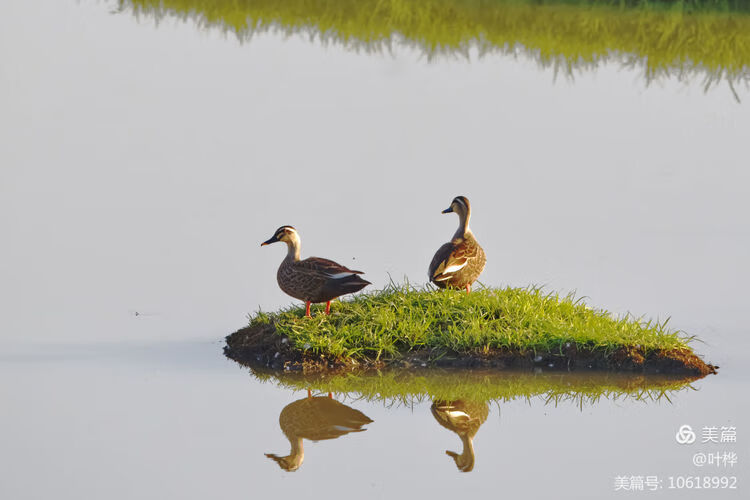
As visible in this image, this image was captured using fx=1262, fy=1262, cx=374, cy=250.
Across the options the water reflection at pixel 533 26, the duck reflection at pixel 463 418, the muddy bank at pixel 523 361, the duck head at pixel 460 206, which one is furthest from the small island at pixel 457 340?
the water reflection at pixel 533 26

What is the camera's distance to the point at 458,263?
49.0 ft

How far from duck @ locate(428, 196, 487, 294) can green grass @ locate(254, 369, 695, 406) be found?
6.29ft

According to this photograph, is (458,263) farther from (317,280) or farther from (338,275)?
(317,280)

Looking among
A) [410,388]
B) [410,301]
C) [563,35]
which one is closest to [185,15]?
[563,35]

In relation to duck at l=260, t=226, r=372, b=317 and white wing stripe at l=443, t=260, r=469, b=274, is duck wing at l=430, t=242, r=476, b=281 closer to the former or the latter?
white wing stripe at l=443, t=260, r=469, b=274

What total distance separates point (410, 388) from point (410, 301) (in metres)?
1.90

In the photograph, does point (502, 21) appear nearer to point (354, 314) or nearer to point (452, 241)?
point (452, 241)

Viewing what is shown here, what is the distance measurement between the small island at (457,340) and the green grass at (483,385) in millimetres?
210

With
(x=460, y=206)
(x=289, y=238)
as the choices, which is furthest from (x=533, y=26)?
(x=289, y=238)

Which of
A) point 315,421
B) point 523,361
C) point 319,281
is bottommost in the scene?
point 315,421

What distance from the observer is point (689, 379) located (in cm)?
1296

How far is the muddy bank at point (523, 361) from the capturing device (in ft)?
43.4

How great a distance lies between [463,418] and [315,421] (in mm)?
1353

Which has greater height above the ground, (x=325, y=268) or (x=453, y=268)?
(x=325, y=268)
